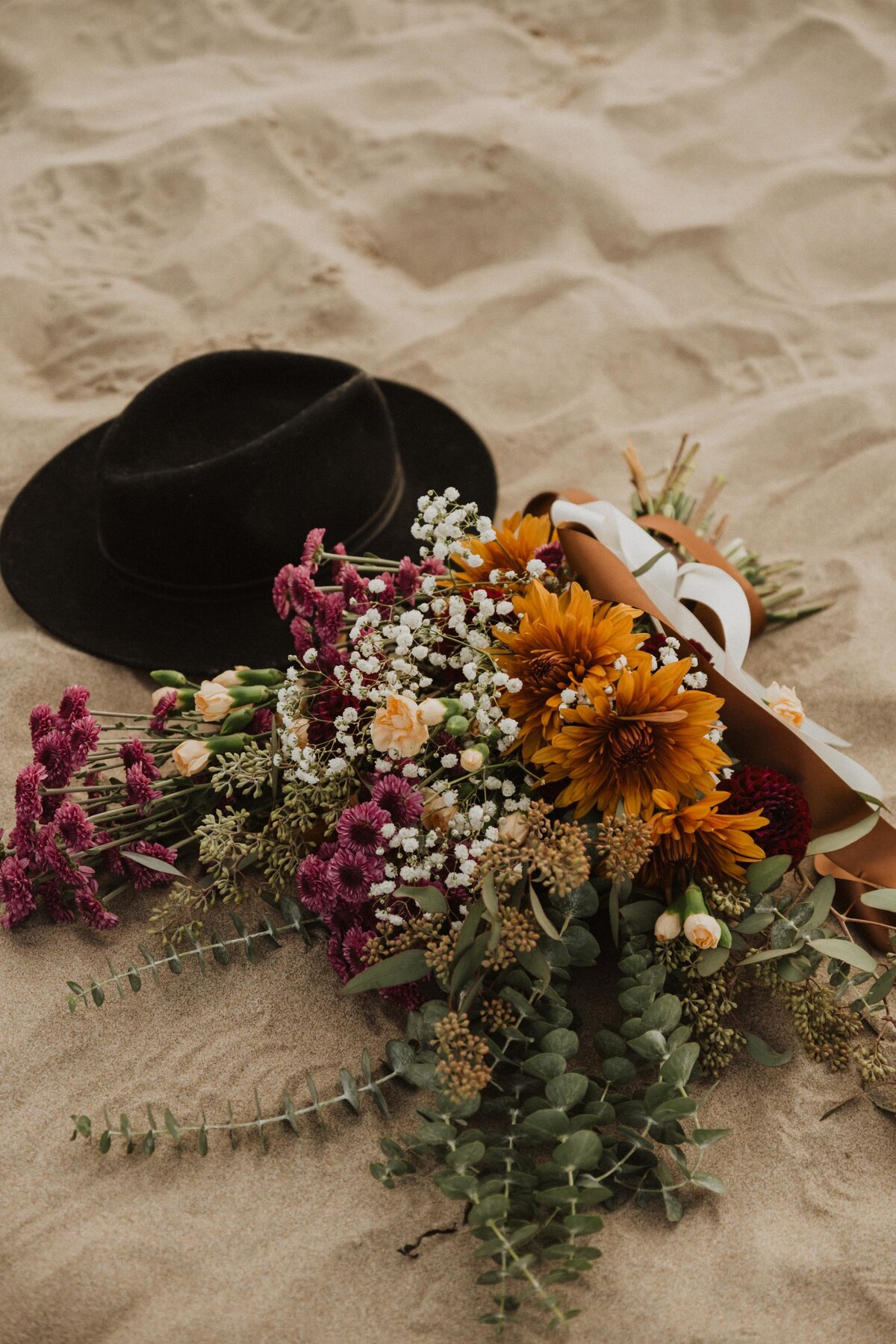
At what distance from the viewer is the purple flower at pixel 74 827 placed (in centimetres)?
123

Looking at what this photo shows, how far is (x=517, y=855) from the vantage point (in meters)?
1.06

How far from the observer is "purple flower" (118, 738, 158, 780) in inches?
51.7

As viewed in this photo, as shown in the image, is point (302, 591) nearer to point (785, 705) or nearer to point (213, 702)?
point (213, 702)

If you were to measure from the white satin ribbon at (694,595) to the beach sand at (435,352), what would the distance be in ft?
0.93

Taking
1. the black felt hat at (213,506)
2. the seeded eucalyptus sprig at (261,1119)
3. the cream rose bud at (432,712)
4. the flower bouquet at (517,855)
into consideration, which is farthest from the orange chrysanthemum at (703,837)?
the black felt hat at (213,506)

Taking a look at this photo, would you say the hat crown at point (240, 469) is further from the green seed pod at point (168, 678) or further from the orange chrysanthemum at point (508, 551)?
the orange chrysanthemum at point (508, 551)

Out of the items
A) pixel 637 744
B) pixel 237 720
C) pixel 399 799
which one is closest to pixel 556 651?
pixel 637 744

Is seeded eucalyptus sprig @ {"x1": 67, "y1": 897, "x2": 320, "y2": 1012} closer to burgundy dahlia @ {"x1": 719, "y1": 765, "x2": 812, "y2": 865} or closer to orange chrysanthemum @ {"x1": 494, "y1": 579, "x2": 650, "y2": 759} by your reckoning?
orange chrysanthemum @ {"x1": 494, "y1": 579, "x2": 650, "y2": 759}

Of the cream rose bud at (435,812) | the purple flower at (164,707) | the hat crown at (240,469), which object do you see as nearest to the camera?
the cream rose bud at (435,812)

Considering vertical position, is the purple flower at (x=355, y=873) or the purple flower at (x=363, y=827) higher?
the purple flower at (x=363, y=827)

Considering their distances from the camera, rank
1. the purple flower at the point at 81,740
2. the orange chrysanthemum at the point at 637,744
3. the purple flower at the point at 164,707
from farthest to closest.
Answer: the purple flower at the point at 164,707 < the purple flower at the point at 81,740 < the orange chrysanthemum at the point at 637,744

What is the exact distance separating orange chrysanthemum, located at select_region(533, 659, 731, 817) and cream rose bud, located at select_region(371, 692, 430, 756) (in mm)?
134

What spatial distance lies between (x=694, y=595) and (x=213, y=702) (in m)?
0.67

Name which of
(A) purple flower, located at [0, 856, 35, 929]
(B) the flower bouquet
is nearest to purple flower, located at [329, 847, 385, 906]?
(B) the flower bouquet
